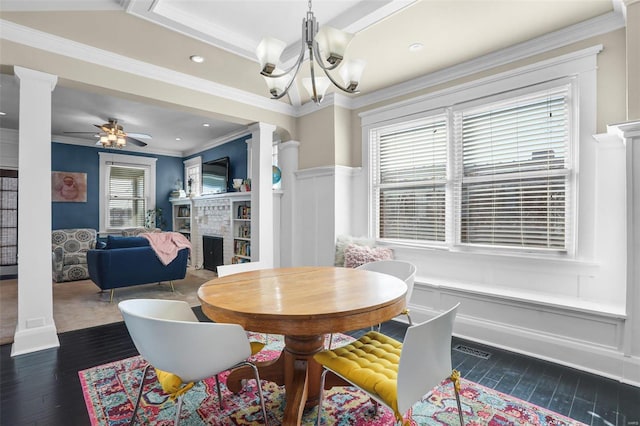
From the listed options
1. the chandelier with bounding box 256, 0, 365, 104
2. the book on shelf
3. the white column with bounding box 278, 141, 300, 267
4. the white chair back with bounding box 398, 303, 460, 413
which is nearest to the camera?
the white chair back with bounding box 398, 303, 460, 413

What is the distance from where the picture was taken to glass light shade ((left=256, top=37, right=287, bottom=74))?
197 cm

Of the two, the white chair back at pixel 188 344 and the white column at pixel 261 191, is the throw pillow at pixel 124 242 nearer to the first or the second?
the white column at pixel 261 191

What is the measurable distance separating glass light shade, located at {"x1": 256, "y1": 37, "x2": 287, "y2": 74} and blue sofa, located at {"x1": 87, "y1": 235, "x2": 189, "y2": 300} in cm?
357

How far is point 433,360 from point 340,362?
1.44ft

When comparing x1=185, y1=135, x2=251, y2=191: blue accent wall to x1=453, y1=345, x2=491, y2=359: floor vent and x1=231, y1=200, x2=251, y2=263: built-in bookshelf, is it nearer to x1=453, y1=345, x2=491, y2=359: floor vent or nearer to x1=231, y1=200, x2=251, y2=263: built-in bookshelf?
x1=231, y1=200, x2=251, y2=263: built-in bookshelf

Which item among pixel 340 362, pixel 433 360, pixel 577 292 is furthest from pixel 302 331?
pixel 577 292

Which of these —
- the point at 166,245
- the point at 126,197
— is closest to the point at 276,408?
the point at 166,245

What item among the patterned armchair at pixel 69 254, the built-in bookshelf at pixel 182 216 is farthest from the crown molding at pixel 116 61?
the built-in bookshelf at pixel 182 216

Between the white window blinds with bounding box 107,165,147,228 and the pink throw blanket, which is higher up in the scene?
the white window blinds with bounding box 107,165,147,228

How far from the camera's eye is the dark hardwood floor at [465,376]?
1906mm

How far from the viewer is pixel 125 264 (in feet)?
14.4

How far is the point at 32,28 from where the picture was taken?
2668 millimetres

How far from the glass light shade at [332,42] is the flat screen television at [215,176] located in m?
5.14

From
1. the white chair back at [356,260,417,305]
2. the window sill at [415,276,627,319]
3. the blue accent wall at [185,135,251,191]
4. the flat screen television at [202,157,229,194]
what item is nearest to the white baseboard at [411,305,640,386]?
the window sill at [415,276,627,319]
